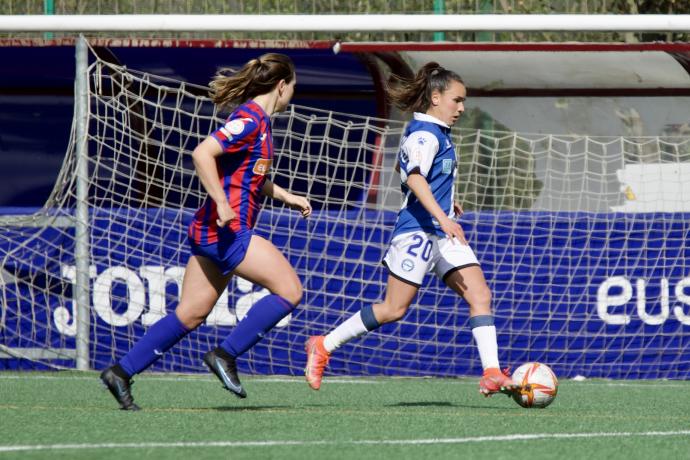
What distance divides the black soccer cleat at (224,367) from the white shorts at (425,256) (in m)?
1.14

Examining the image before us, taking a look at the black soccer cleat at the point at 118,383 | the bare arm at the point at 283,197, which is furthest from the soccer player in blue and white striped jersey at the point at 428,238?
the black soccer cleat at the point at 118,383

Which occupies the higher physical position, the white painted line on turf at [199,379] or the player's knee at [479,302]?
the player's knee at [479,302]

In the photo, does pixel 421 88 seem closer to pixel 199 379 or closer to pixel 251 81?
pixel 251 81

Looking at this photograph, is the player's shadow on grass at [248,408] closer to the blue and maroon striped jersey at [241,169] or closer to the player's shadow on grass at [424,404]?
the player's shadow on grass at [424,404]

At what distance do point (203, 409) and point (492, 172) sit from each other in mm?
5064

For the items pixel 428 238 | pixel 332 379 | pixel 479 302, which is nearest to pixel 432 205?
pixel 428 238

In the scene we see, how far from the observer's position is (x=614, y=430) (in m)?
5.43

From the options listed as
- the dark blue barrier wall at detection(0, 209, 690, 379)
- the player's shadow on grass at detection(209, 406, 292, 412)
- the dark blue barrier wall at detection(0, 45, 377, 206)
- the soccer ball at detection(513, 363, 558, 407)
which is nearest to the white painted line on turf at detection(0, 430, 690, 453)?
the soccer ball at detection(513, 363, 558, 407)

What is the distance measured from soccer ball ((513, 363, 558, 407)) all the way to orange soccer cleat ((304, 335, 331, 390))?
3.45 feet

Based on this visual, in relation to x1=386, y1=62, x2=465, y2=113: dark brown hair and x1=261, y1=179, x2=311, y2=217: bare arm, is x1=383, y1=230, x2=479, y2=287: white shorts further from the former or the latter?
x1=386, y1=62, x2=465, y2=113: dark brown hair

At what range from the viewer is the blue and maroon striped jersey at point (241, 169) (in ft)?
19.3

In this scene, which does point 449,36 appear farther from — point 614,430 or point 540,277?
point 614,430

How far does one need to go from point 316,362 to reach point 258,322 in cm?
88

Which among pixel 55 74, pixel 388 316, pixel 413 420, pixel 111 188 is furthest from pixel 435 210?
pixel 55 74
